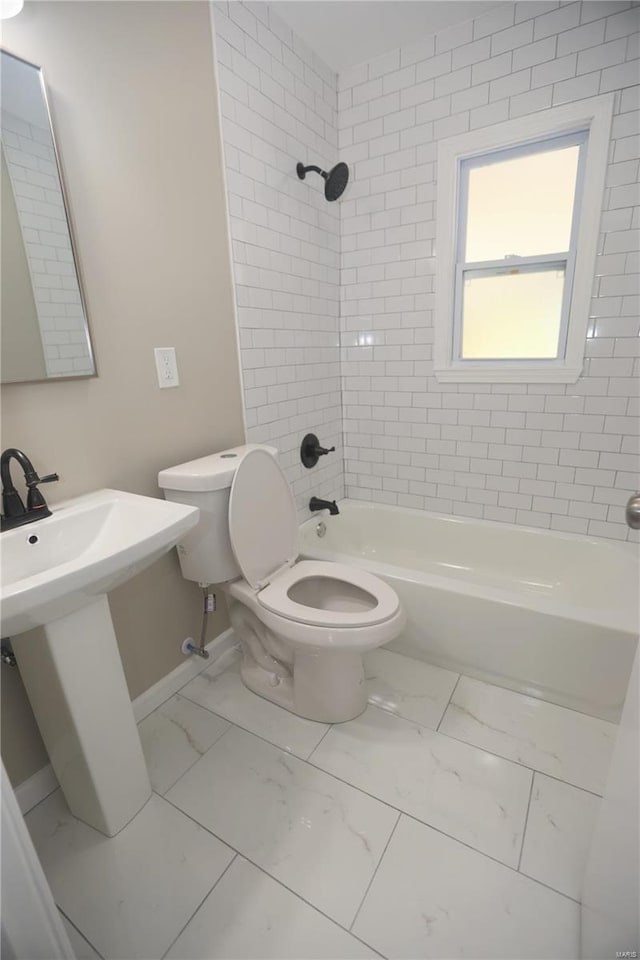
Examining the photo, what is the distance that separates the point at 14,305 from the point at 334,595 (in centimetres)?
135

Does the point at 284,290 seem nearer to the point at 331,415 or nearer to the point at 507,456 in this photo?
the point at 331,415

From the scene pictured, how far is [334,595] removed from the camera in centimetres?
168

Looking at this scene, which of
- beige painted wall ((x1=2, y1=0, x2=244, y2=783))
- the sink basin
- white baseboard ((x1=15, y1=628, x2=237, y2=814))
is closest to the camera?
the sink basin

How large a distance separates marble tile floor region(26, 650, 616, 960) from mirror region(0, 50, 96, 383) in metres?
1.27

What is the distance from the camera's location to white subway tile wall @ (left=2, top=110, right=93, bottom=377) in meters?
1.04

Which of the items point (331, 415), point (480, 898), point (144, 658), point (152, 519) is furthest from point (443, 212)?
point (480, 898)

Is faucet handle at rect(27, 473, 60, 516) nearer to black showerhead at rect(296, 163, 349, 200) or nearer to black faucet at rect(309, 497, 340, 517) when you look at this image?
black faucet at rect(309, 497, 340, 517)

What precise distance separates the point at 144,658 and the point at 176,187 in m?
1.64

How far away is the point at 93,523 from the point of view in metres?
1.18

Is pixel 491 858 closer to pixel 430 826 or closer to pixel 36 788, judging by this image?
pixel 430 826

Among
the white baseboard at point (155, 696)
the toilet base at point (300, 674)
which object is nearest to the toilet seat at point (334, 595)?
the toilet base at point (300, 674)

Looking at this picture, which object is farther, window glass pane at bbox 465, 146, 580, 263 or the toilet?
window glass pane at bbox 465, 146, 580, 263

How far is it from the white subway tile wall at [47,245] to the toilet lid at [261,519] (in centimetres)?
59

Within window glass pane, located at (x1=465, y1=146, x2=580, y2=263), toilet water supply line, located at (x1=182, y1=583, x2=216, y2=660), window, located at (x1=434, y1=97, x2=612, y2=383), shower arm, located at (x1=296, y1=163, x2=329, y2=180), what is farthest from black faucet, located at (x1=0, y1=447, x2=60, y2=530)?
window glass pane, located at (x1=465, y1=146, x2=580, y2=263)
